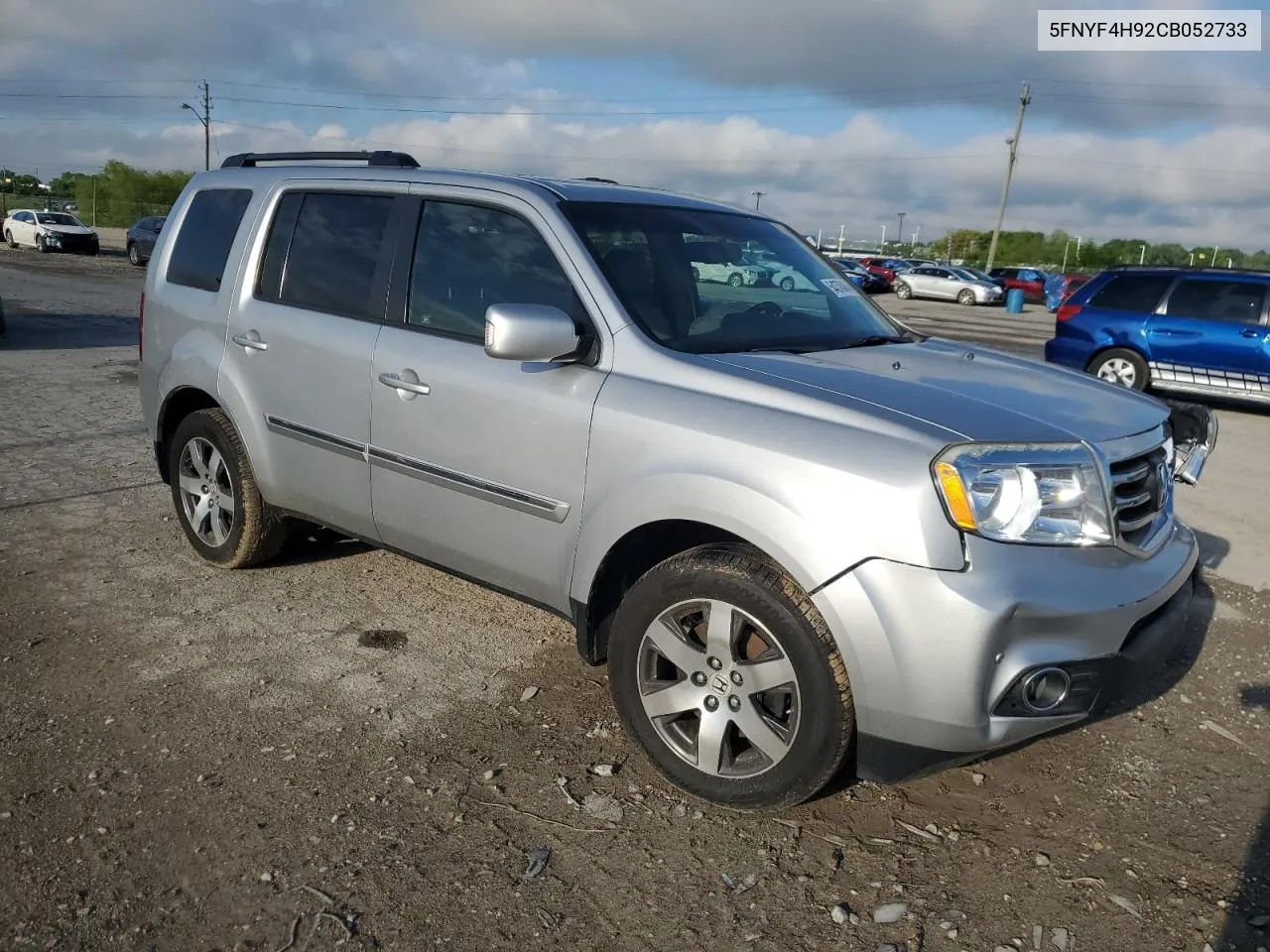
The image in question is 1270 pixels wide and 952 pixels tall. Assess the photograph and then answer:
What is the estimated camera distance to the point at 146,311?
204 inches

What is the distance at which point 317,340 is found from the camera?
423cm

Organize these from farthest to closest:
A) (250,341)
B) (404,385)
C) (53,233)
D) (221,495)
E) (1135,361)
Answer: (53,233) < (1135,361) < (221,495) < (250,341) < (404,385)

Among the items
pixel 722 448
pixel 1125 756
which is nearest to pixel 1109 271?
pixel 1125 756

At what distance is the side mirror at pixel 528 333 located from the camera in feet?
10.6

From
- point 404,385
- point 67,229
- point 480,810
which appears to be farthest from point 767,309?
point 67,229

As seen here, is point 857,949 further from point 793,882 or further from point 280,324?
point 280,324

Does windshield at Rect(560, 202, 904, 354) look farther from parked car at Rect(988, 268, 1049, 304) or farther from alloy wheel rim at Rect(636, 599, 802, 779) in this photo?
parked car at Rect(988, 268, 1049, 304)

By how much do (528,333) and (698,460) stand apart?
0.67 m

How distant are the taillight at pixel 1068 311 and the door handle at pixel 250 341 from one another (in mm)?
11083

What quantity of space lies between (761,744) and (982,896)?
0.70m

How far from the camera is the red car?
4550 cm

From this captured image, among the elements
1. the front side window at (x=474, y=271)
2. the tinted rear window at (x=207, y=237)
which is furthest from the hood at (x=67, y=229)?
the front side window at (x=474, y=271)

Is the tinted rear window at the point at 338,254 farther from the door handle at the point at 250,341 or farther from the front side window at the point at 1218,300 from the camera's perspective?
the front side window at the point at 1218,300

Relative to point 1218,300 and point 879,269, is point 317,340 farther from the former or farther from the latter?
point 879,269
